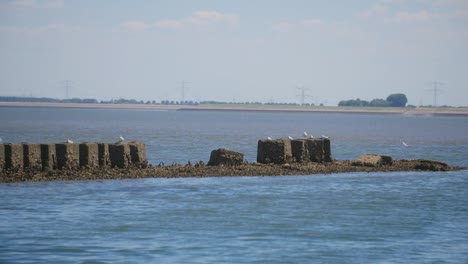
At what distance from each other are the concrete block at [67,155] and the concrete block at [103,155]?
3.14 ft

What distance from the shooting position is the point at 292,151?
43.0 metres

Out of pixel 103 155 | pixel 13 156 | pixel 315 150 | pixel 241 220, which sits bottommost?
pixel 241 220

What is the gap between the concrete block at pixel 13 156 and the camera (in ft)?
118

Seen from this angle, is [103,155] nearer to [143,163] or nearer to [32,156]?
[143,163]

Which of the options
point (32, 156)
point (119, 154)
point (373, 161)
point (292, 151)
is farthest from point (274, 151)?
point (32, 156)

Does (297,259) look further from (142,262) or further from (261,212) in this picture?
(261,212)

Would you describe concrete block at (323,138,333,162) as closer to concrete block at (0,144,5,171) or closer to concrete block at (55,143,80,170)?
concrete block at (55,143,80,170)

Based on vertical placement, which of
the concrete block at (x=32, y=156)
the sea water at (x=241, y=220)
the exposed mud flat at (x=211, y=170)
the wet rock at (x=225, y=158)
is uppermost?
the concrete block at (x=32, y=156)

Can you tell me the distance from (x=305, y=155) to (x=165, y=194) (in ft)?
35.4

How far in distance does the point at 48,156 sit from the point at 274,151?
33.9 ft

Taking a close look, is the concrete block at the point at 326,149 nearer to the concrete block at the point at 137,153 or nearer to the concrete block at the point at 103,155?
the concrete block at the point at 137,153

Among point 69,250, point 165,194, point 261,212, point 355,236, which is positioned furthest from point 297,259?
point 165,194

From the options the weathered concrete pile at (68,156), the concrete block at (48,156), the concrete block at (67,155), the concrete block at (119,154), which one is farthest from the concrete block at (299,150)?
the concrete block at (48,156)

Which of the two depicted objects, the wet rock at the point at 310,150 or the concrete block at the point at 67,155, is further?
the wet rock at the point at 310,150
